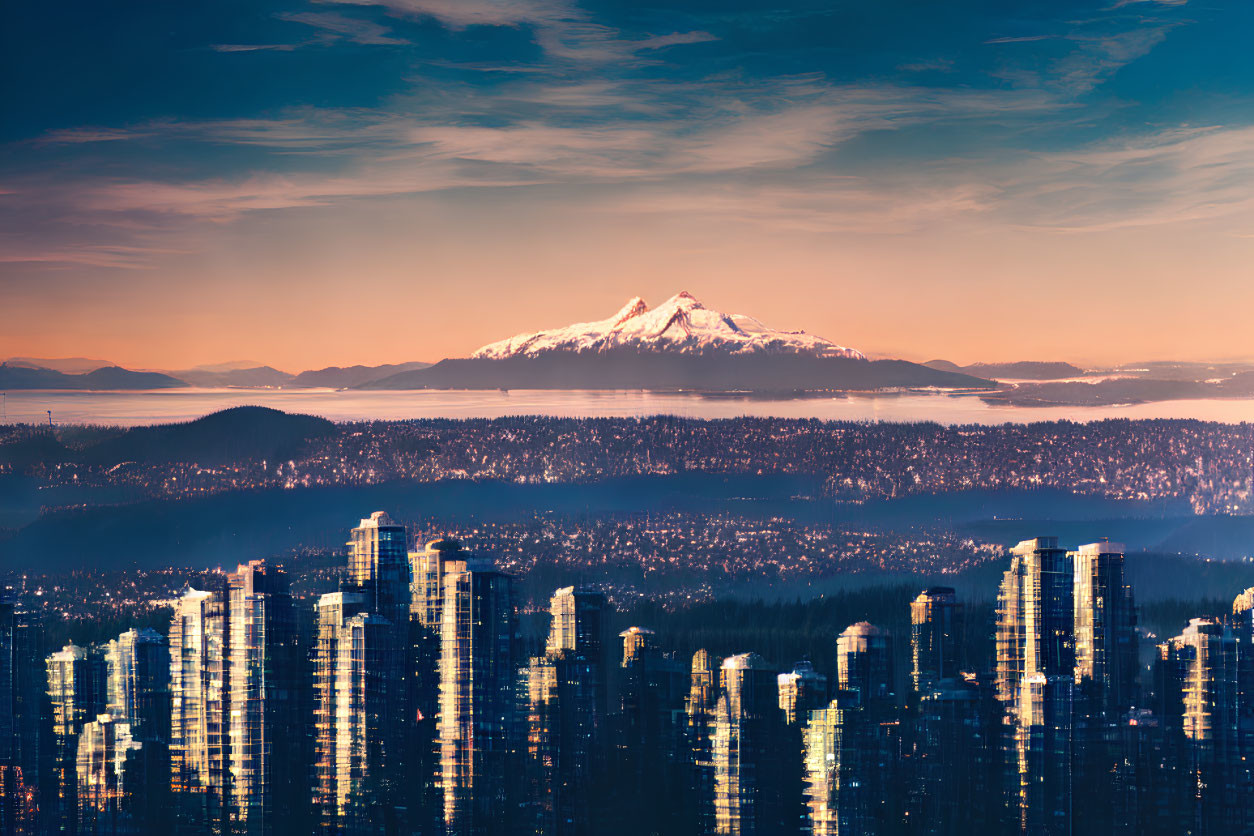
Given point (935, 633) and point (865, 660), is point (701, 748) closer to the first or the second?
point (865, 660)

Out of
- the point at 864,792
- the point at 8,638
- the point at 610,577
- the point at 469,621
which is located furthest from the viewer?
the point at 610,577

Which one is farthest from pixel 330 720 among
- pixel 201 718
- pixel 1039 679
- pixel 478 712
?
pixel 1039 679

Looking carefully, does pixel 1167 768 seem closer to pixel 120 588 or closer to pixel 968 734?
pixel 968 734

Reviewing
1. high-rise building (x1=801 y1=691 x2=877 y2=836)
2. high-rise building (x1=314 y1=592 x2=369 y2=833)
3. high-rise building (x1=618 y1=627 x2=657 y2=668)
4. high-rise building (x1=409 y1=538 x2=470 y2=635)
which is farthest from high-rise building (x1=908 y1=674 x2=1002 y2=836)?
high-rise building (x1=314 y1=592 x2=369 y2=833)

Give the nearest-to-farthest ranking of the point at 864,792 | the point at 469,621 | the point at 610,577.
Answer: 1. the point at 864,792
2. the point at 469,621
3. the point at 610,577

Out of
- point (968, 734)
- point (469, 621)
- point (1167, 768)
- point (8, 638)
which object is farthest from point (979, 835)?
point (8, 638)
